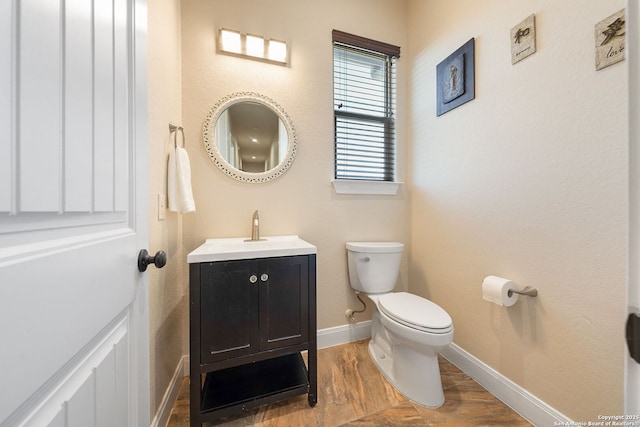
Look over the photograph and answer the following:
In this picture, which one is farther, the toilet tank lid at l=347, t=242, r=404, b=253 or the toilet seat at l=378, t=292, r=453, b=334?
the toilet tank lid at l=347, t=242, r=404, b=253

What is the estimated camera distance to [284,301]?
3.85ft

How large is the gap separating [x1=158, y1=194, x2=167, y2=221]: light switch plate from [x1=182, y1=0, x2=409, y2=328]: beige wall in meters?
0.32

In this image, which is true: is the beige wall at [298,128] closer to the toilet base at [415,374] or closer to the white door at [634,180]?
the toilet base at [415,374]

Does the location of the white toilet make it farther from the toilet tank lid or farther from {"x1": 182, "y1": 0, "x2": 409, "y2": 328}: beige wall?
{"x1": 182, "y1": 0, "x2": 409, "y2": 328}: beige wall

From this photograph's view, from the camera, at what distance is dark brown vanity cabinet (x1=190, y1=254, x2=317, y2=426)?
1.05 metres

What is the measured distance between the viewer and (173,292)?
131 cm

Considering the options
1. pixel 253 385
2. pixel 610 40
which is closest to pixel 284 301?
pixel 253 385

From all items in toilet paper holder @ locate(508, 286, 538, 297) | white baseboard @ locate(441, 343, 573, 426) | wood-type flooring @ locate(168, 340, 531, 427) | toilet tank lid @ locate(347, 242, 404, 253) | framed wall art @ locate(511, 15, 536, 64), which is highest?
framed wall art @ locate(511, 15, 536, 64)

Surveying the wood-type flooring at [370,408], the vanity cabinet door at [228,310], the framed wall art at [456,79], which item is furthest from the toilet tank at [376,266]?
the framed wall art at [456,79]

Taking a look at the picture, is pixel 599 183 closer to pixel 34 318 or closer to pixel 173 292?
pixel 34 318

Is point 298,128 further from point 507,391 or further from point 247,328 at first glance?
point 507,391

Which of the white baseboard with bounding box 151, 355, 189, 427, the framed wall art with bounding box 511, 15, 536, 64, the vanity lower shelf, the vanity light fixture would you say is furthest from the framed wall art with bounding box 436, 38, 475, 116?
the white baseboard with bounding box 151, 355, 189, 427

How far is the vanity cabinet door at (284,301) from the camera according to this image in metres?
1.14

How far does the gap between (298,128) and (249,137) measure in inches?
13.9
